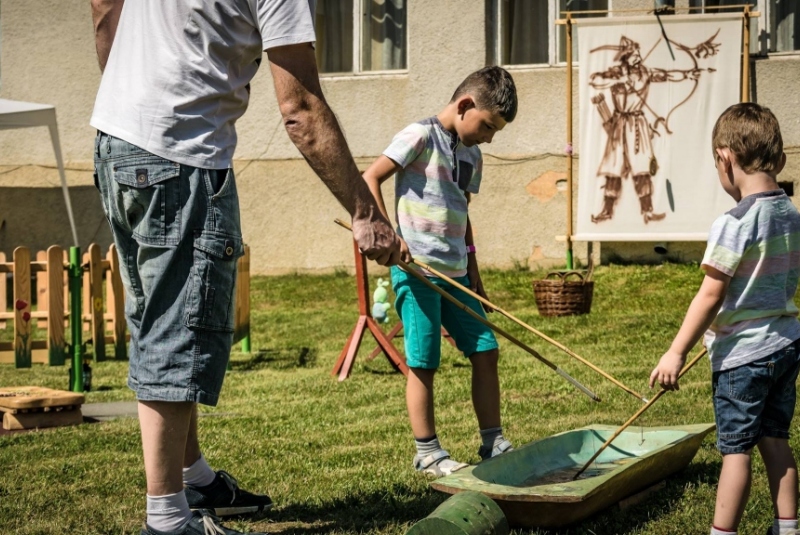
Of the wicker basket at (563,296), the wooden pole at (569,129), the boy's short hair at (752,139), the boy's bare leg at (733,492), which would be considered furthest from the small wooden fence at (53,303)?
the boy's bare leg at (733,492)

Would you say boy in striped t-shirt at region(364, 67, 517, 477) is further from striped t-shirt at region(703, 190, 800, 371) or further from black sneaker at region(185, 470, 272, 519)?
striped t-shirt at region(703, 190, 800, 371)

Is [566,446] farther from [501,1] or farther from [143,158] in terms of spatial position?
[501,1]

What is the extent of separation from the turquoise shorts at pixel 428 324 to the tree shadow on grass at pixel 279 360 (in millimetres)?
4006

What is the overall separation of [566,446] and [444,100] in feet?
30.5

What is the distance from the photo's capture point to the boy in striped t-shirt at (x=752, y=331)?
3.28 meters

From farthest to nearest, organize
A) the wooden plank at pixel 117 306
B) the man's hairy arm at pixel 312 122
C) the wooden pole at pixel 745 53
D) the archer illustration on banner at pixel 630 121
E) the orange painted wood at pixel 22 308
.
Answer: the archer illustration on banner at pixel 630 121, the wooden pole at pixel 745 53, the wooden plank at pixel 117 306, the orange painted wood at pixel 22 308, the man's hairy arm at pixel 312 122

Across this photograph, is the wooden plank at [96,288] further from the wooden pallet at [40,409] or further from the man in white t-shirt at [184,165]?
the man in white t-shirt at [184,165]

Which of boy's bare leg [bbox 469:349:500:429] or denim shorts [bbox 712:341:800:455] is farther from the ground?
denim shorts [bbox 712:341:800:455]

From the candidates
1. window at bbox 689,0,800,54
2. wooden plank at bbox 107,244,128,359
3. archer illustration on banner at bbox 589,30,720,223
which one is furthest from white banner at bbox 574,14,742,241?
wooden plank at bbox 107,244,128,359

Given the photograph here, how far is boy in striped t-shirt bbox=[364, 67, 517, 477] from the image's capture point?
4.54m

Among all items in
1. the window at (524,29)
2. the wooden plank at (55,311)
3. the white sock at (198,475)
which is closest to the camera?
the white sock at (198,475)

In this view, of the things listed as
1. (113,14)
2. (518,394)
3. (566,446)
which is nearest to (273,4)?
(113,14)

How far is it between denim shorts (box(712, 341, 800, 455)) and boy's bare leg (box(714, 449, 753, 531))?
37 millimetres

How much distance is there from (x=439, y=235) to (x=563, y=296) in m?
5.59
